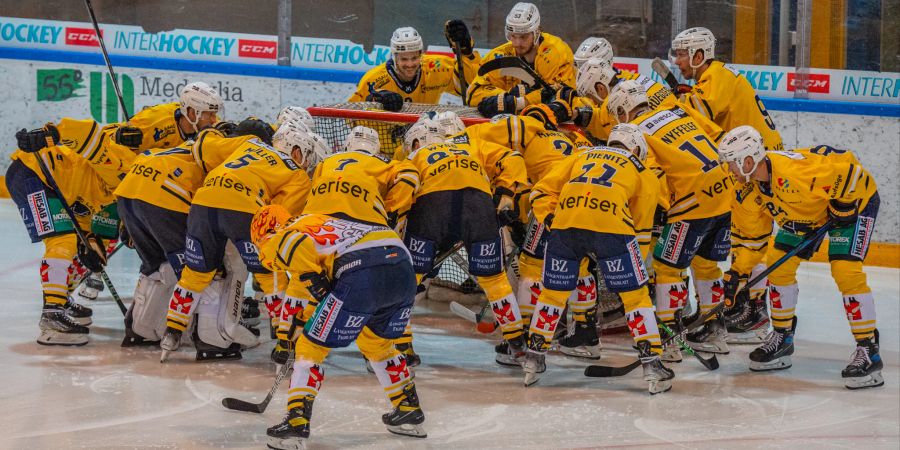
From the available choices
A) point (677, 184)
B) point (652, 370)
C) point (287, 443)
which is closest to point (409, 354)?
point (652, 370)

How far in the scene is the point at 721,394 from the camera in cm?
531

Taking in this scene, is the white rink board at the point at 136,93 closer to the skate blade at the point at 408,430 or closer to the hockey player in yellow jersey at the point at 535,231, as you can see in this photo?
the hockey player in yellow jersey at the point at 535,231

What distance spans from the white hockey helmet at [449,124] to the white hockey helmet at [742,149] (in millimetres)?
1180

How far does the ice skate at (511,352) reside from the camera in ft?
18.0

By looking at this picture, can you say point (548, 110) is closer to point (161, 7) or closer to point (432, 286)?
point (432, 286)

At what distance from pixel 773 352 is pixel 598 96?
5.03ft

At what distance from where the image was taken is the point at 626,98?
19.0 feet

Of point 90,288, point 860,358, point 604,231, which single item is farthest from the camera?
point 90,288

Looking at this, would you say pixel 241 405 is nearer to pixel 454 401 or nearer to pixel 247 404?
pixel 247 404

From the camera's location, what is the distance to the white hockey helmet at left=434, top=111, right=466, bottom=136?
566 centimetres

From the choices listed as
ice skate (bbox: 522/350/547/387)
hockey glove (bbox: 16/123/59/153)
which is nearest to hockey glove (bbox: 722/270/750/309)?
ice skate (bbox: 522/350/547/387)

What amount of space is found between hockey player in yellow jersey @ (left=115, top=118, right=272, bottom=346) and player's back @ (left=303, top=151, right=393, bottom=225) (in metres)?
0.97

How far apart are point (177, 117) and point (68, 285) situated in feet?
3.22

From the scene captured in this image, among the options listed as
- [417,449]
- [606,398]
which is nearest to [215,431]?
[417,449]
